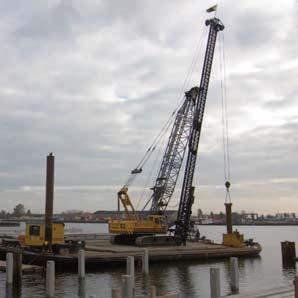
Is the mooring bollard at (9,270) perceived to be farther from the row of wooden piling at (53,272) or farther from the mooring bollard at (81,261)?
the mooring bollard at (81,261)

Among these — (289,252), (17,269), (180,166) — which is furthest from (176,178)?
(17,269)

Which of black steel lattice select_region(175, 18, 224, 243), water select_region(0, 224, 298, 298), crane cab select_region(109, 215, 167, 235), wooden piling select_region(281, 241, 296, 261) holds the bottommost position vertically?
water select_region(0, 224, 298, 298)

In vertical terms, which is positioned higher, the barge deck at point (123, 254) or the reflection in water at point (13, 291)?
the barge deck at point (123, 254)

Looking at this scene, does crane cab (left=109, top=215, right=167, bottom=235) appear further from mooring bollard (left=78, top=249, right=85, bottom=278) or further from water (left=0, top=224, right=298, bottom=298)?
mooring bollard (left=78, top=249, right=85, bottom=278)


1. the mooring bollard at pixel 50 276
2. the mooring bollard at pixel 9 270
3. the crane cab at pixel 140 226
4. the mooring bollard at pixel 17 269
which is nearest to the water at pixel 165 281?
the mooring bollard at pixel 17 269

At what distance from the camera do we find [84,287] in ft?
87.5

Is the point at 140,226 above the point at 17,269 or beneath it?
above

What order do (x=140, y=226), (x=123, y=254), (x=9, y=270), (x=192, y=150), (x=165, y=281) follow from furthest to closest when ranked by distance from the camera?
(x=192, y=150), (x=140, y=226), (x=123, y=254), (x=165, y=281), (x=9, y=270)

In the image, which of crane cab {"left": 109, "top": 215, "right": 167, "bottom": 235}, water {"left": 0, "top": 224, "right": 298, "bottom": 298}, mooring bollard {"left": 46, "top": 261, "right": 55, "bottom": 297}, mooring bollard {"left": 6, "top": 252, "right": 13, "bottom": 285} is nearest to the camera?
mooring bollard {"left": 46, "top": 261, "right": 55, "bottom": 297}

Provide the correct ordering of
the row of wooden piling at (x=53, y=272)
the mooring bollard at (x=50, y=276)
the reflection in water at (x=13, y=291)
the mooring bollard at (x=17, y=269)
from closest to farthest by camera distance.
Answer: the row of wooden piling at (x=53, y=272) < the mooring bollard at (x=50, y=276) < the reflection in water at (x=13, y=291) < the mooring bollard at (x=17, y=269)

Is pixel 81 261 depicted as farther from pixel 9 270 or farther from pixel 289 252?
pixel 289 252

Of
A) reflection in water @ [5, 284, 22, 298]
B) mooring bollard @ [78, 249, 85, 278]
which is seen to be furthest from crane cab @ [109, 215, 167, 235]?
reflection in water @ [5, 284, 22, 298]

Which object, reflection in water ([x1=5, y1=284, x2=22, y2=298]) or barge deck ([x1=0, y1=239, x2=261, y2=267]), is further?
barge deck ([x1=0, y1=239, x2=261, y2=267])

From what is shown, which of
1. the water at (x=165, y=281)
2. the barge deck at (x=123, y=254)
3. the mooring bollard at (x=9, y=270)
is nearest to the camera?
the mooring bollard at (x=9, y=270)
